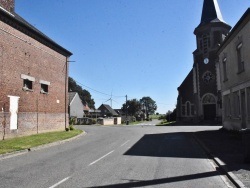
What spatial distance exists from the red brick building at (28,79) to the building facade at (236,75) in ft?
47.6

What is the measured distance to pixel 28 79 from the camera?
918 inches

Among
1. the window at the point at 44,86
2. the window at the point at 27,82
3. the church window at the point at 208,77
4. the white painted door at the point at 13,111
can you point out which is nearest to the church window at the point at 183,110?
the church window at the point at 208,77

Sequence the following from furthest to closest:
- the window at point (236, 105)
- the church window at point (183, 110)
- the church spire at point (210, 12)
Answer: the church window at point (183, 110) < the church spire at point (210, 12) < the window at point (236, 105)

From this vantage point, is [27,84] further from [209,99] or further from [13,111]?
[209,99]

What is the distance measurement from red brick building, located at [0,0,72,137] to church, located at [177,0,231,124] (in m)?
26.2

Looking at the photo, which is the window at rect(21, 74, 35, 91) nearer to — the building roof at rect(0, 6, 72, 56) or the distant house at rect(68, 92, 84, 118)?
the building roof at rect(0, 6, 72, 56)

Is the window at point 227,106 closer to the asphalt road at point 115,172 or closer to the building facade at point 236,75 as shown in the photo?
the building facade at point 236,75

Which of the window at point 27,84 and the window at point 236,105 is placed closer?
the window at point 236,105

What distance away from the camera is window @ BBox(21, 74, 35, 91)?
2274 cm

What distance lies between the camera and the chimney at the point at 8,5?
22.9m

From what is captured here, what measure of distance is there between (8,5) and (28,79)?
5753 millimetres

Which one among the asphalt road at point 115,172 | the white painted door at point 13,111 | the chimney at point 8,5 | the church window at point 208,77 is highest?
the chimney at point 8,5

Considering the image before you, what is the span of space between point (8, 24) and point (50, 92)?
7.98 metres

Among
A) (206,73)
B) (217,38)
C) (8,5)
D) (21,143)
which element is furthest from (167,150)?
(217,38)
